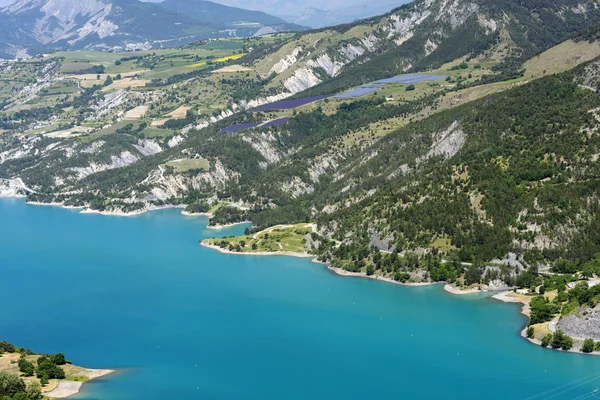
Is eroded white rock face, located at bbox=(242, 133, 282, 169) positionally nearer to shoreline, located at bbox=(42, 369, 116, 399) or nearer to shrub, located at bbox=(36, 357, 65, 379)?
shoreline, located at bbox=(42, 369, 116, 399)

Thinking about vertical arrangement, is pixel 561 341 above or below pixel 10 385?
above

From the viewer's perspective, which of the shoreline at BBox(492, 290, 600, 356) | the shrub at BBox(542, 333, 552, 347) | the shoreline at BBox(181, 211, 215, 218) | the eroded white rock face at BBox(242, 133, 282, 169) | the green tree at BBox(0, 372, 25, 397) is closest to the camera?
the green tree at BBox(0, 372, 25, 397)

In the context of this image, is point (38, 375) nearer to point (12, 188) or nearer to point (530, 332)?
point (530, 332)

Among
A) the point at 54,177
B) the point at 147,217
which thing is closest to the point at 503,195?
the point at 147,217

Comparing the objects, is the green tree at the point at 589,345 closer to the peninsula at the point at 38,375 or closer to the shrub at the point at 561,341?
the shrub at the point at 561,341

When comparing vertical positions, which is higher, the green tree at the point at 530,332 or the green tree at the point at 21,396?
the green tree at the point at 530,332

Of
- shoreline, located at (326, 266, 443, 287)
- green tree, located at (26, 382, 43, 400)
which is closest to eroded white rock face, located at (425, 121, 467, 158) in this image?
shoreline, located at (326, 266, 443, 287)

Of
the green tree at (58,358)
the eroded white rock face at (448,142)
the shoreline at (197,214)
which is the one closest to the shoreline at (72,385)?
the green tree at (58,358)

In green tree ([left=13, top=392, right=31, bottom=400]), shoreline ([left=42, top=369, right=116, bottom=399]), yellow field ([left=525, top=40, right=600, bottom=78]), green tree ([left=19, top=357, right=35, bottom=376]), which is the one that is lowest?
shoreline ([left=42, top=369, right=116, bottom=399])

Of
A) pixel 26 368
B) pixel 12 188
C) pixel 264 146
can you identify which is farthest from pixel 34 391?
pixel 12 188

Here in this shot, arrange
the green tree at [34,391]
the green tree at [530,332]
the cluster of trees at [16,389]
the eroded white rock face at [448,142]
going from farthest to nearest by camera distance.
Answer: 1. the eroded white rock face at [448,142]
2. the green tree at [530,332]
3. the green tree at [34,391]
4. the cluster of trees at [16,389]

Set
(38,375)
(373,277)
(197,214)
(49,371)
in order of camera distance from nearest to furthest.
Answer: (38,375) → (49,371) → (373,277) → (197,214)

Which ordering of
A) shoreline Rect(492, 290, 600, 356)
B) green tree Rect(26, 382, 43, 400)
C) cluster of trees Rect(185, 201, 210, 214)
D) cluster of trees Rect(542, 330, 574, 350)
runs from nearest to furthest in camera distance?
green tree Rect(26, 382, 43, 400), shoreline Rect(492, 290, 600, 356), cluster of trees Rect(542, 330, 574, 350), cluster of trees Rect(185, 201, 210, 214)
